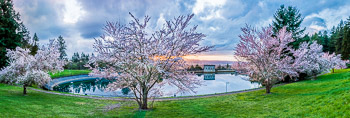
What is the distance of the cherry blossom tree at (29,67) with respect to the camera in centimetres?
1216

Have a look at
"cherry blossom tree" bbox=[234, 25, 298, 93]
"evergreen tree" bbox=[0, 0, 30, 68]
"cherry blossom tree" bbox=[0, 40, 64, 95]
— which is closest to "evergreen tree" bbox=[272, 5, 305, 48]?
"cherry blossom tree" bbox=[234, 25, 298, 93]

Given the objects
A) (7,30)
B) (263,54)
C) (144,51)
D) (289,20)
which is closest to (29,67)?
(144,51)

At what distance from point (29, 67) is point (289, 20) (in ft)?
98.6

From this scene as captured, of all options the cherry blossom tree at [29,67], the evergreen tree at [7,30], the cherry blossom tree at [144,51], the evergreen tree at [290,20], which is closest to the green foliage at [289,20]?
the evergreen tree at [290,20]

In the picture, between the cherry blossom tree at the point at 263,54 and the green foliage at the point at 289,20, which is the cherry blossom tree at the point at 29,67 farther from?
the green foliage at the point at 289,20

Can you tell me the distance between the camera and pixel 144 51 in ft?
27.7

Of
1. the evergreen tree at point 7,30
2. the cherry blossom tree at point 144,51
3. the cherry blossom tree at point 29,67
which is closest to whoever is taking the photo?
the cherry blossom tree at point 144,51

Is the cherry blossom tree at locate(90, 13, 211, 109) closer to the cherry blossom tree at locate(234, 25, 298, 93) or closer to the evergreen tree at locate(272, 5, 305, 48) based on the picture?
the cherry blossom tree at locate(234, 25, 298, 93)

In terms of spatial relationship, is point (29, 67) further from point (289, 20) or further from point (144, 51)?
point (289, 20)

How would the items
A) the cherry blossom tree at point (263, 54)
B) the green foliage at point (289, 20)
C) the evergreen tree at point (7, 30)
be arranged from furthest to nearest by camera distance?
the green foliage at point (289, 20)
the evergreen tree at point (7, 30)
the cherry blossom tree at point (263, 54)

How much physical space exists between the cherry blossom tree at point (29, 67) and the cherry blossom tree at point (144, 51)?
6304 millimetres

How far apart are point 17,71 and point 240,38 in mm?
16449

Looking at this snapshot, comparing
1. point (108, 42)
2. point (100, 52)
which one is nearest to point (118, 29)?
point (108, 42)

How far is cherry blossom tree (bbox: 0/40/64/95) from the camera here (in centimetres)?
1216
